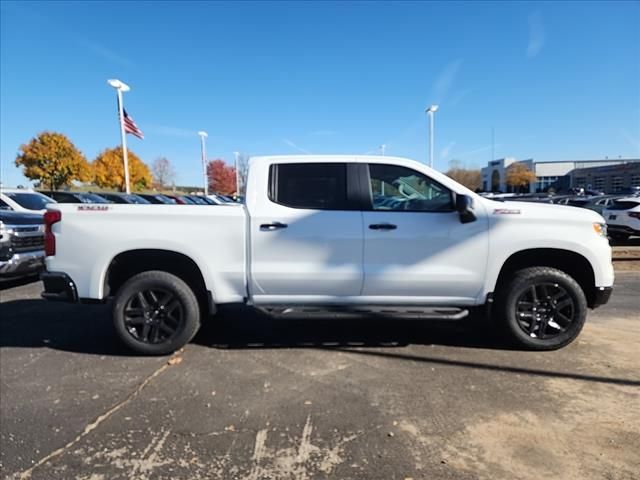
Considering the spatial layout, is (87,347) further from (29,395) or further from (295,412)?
(295,412)

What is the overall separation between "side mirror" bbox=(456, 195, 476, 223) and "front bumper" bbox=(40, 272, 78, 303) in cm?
373

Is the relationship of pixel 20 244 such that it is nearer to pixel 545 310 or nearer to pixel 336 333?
pixel 336 333

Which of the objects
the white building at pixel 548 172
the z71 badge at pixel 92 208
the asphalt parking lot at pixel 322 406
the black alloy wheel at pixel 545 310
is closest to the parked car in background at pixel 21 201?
the asphalt parking lot at pixel 322 406

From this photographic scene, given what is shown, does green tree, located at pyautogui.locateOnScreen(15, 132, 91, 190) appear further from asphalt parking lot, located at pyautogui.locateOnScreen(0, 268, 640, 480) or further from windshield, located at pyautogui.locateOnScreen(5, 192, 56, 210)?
asphalt parking lot, located at pyautogui.locateOnScreen(0, 268, 640, 480)

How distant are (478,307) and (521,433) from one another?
1.67m

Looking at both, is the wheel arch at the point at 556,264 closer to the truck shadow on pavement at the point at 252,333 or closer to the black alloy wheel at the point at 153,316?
the truck shadow on pavement at the point at 252,333

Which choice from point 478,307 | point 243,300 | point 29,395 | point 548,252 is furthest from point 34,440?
point 548,252

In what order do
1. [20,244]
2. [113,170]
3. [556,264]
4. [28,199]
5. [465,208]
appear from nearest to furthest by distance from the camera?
[465,208] → [556,264] → [20,244] → [28,199] → [113,170]

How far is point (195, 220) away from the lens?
4309 mm

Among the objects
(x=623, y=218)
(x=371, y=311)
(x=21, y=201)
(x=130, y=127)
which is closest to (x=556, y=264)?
(x=371, y=311)

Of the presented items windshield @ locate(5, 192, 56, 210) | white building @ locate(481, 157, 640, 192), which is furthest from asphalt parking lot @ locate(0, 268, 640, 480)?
white building @ locate(481, 157, 640, 192)

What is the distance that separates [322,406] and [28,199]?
11299 mm

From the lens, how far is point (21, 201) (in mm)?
11305

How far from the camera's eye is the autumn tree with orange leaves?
3007 inches
